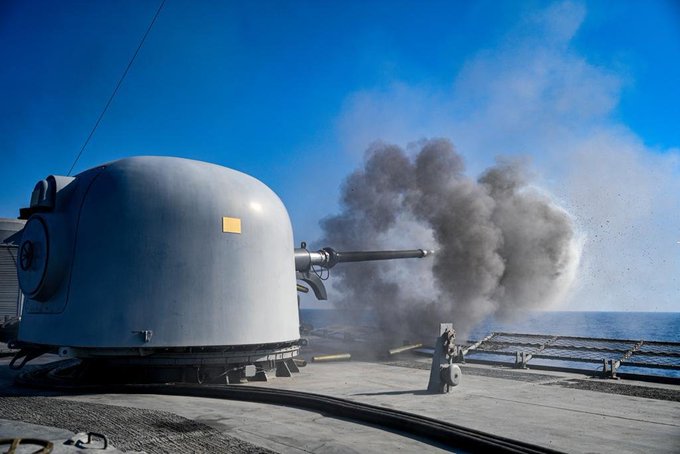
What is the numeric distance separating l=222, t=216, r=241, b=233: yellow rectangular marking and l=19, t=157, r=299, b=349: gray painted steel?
8cm

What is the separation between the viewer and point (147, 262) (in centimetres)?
952

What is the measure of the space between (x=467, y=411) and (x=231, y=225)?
5576 mm

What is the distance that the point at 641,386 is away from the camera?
1066cm

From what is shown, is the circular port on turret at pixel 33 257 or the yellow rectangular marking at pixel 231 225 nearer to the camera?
the circular port on turret at pixel 33 257

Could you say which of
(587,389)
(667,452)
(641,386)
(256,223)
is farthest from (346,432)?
(641,386)

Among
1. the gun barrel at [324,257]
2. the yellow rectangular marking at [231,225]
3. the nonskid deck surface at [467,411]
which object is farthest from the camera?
the gun barrel at [324,257]

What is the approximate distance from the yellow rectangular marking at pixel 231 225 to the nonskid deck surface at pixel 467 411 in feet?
10.6

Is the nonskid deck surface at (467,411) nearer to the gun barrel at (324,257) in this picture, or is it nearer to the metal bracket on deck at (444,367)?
Answer: the metal bracket on deck at (444,367)

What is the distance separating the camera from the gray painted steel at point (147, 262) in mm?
Answer: 9383

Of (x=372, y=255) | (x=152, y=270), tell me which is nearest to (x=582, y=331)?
(x=372, y=255)

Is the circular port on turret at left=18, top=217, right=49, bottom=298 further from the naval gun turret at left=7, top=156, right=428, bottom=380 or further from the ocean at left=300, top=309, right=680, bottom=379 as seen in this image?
the ocean at left=300, top=309, right=680, bottom=379

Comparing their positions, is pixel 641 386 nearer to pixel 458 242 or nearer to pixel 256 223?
pixel 256 223

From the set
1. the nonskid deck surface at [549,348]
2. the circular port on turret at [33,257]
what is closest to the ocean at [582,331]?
the nonskid deck surface at [549,348]

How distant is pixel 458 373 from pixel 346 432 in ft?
13.1
